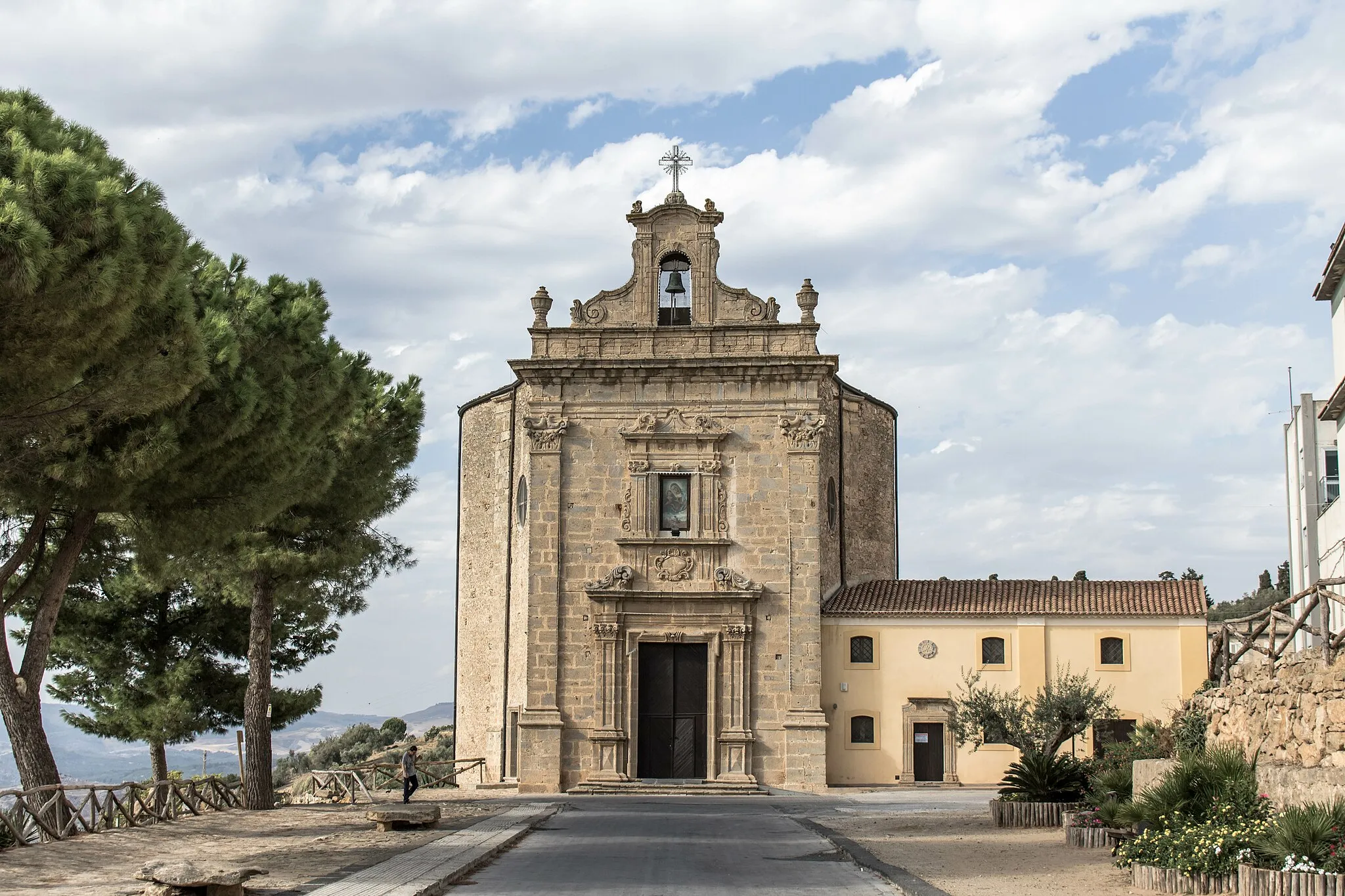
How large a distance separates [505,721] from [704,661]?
6.40 m

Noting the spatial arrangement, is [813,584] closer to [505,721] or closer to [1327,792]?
[505,721]

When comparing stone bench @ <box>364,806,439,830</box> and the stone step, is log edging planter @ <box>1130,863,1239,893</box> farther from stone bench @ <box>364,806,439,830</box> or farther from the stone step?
the stone step

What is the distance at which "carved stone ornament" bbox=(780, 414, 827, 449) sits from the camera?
34.3 metres

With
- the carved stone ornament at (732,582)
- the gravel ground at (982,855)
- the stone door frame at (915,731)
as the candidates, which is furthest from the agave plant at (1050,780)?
the carved stone ornament at (732,582)

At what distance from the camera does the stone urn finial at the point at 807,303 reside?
34.7 m

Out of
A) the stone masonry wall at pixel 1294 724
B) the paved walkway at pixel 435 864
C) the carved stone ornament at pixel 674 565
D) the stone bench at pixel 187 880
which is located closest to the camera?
the stone masonry wall at pixel 1294 724

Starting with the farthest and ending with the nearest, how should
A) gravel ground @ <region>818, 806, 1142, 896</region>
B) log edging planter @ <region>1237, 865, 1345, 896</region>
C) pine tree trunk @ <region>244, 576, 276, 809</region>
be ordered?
pine tree trunk @ <region>244, 576, 276, 809</region> → gravel ground @ <region>818, 806, 1142, 896</region> → log edging planter @ <region>1237, 865, 1345, 896</region>

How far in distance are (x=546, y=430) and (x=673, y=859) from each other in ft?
57.8

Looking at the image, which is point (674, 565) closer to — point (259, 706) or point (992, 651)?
point (992, 651)

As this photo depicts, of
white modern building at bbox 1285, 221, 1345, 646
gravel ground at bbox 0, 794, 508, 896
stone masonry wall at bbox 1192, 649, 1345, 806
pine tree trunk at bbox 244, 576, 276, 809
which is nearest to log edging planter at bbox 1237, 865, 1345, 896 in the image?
stone masonry wall at bbox 1192, 649, 1345, 806

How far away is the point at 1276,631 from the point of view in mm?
18078

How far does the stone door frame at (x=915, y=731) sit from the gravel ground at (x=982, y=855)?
363 inches

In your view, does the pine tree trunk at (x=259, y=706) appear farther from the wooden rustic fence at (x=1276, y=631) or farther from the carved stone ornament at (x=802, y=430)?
the wooden rustic fence at (x=1276, y=631)

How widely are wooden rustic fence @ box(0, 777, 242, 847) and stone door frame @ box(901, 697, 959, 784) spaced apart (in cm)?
1500
